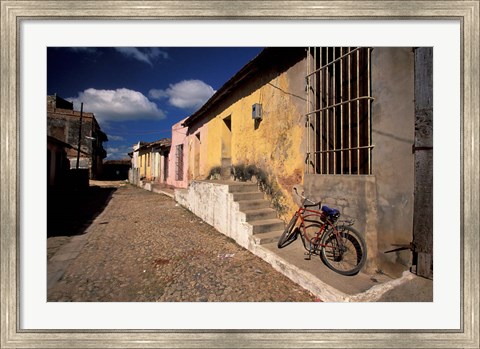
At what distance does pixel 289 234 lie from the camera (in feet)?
11.5

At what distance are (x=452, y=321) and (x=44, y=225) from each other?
3.62 m

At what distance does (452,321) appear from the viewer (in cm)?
171

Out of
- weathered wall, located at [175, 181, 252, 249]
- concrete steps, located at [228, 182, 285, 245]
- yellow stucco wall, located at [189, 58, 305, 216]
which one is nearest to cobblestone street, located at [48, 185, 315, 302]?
weathered wall, located at [175, 181, 252, 249]

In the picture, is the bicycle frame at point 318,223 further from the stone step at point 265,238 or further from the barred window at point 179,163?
the barred window at point 179,163

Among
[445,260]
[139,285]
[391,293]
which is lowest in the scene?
[139,285]

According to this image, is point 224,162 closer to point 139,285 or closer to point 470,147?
point 139,285

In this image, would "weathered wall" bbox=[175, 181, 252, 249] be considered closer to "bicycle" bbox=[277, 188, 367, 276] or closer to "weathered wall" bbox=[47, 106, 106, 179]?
"bicycle" bbox=[277, 188, 367, 276]

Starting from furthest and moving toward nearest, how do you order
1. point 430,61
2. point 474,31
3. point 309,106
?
1. point 309,106
2. point 430,61
3. point 474,31

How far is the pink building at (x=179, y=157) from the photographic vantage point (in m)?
11.4

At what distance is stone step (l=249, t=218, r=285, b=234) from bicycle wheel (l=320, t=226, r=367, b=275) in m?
1.17

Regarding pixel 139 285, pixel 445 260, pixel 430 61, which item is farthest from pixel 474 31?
pixel 139 285

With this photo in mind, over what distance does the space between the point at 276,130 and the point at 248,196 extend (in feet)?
5.23

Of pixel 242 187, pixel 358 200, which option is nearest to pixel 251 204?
pixel 242 187

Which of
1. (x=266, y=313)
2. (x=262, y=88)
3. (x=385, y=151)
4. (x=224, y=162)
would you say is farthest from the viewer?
(x=224, y=162)
